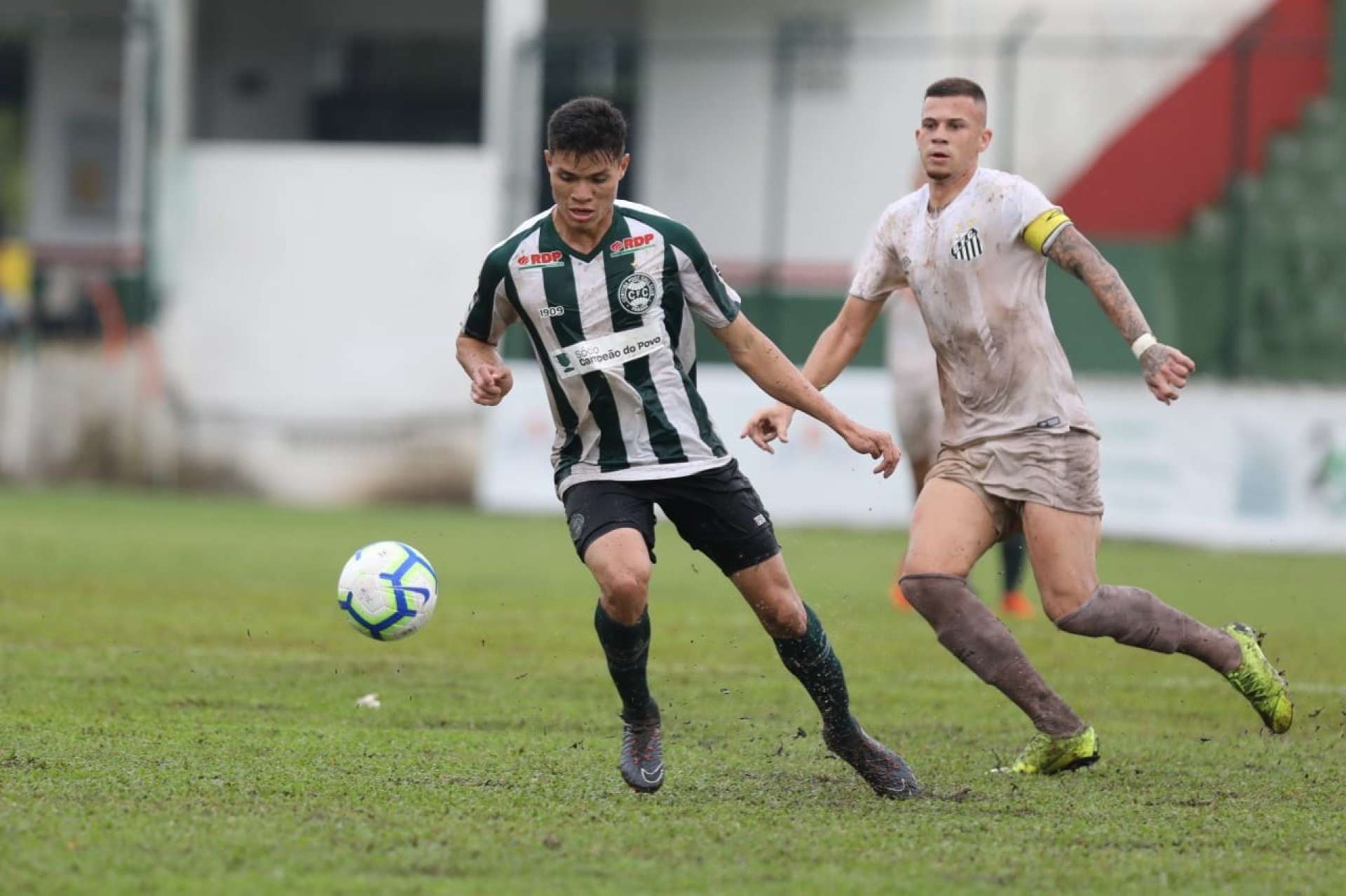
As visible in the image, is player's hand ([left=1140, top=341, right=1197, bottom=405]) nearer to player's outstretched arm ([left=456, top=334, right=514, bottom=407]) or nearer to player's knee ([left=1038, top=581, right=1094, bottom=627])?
player's knee ([left=1038, top=581, right=1094, bottom=627])

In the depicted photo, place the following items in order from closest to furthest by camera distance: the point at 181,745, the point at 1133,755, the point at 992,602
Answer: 1. the point at 181,745
2. the point at 1133,755
3. the point at 992,602

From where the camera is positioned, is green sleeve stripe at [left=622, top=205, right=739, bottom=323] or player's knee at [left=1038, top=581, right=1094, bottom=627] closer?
green sleeve stripe at [left=622, top=205, right=739, bottom=323]

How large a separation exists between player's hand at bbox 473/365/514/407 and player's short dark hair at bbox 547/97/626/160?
0.68 metres

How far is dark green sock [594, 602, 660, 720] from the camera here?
578 centimetres

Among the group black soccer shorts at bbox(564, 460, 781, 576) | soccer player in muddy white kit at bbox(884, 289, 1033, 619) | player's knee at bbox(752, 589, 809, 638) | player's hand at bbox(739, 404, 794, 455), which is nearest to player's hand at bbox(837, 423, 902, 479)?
player's hand at bbox(739, 404, 794, 455)

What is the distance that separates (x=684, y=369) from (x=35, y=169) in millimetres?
19686

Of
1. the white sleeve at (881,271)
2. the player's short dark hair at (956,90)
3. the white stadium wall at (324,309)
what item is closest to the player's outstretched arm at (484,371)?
the white sleeve at (881,271)

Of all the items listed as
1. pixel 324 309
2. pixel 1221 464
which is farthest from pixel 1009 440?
pixel 324 309

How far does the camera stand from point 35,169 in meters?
23.7

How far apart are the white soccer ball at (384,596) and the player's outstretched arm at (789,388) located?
126 centimetres

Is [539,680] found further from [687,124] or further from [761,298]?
[687,124]

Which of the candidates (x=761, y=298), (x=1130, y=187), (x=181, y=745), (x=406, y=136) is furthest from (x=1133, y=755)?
(x=406, y=136)

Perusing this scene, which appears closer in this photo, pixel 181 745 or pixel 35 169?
pixel 181 745

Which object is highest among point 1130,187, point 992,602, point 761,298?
point 1130,187
